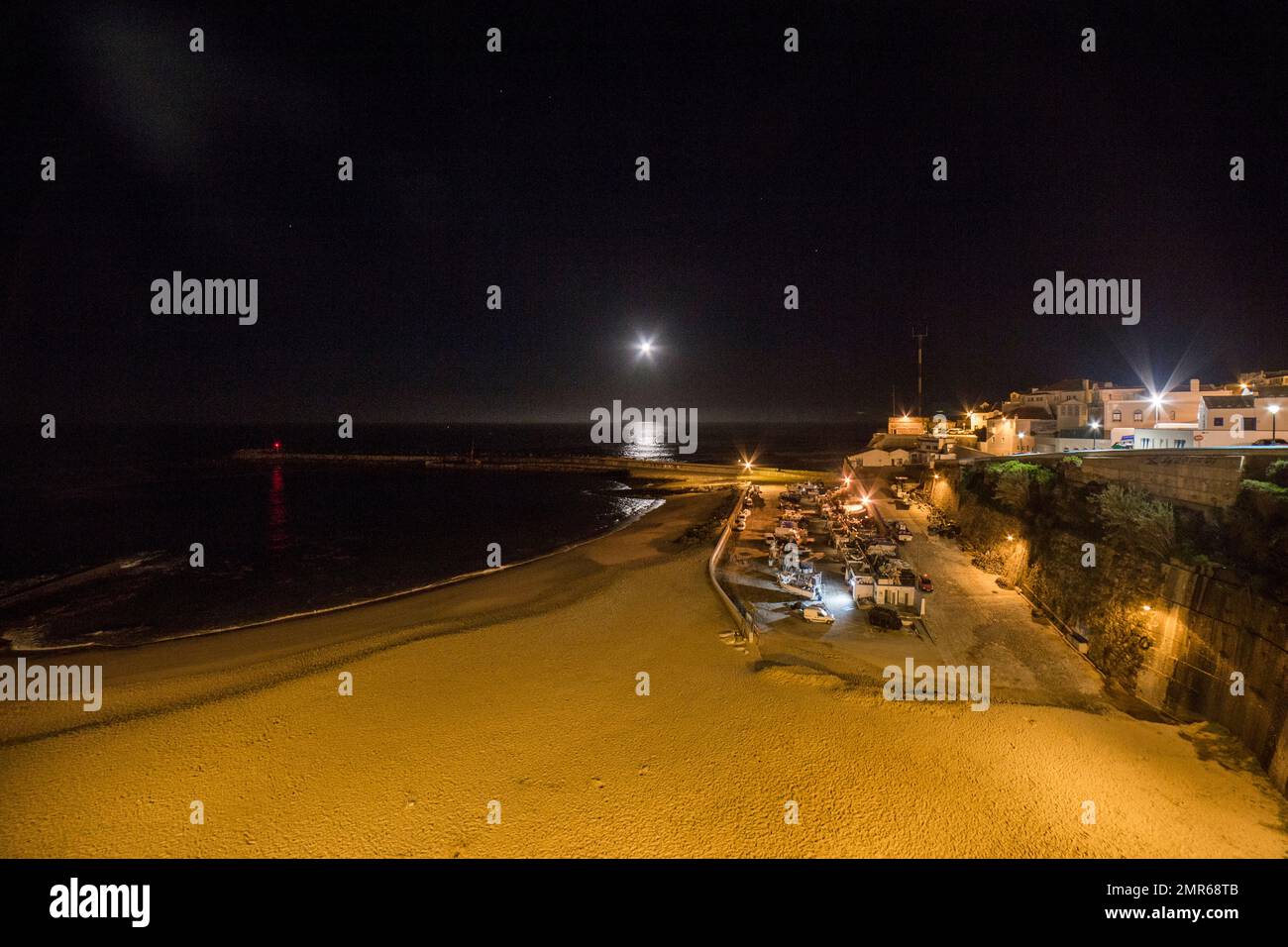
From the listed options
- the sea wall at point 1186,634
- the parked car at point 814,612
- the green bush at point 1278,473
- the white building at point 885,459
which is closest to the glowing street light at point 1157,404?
the white building at point 885,459

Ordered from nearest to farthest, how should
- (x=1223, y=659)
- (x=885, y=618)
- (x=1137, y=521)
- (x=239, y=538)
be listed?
(x=1223, y=659), (x=1137, y=521), (x=885, y=618), (x=239, y=538)

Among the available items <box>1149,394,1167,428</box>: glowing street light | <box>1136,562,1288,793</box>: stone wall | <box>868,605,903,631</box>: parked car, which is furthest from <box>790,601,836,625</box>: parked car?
<box>1149,394,1167,428</box>: glowing street light

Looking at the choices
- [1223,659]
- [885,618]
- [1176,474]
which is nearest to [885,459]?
[1176,474]

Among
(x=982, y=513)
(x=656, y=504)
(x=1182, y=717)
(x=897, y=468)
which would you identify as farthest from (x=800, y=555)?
(x=897, y=468)

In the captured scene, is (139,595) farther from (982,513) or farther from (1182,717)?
(982,513)

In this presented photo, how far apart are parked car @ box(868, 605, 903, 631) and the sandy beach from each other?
4.36 metres

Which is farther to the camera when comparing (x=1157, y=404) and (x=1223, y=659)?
(x=1157, y=404)

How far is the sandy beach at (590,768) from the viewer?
934 centimetres

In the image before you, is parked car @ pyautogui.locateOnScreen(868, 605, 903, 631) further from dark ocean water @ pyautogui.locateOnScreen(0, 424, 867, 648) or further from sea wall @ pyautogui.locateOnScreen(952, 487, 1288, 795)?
dark ocean water @ pyautogui.locateOnScreen(0, 424, 867, 648)

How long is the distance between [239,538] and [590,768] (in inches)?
1495

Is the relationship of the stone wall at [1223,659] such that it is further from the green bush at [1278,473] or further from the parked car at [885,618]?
the parked car at [885,618]

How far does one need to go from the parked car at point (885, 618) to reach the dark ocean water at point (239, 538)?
20.3 metres

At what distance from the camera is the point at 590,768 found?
11.0 meters

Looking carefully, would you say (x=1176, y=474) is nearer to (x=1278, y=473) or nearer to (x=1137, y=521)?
(x=1278, y=473)
